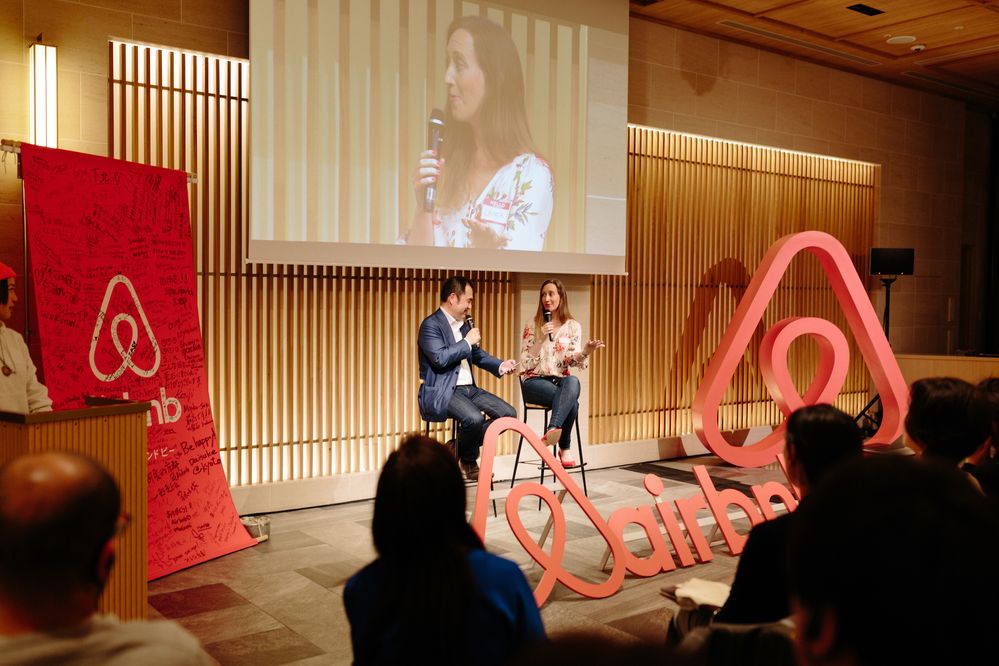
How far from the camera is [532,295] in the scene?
704 centimetres

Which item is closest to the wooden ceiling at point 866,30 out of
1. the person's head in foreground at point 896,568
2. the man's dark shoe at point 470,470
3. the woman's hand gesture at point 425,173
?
the woman's hand gesture at point 425,173

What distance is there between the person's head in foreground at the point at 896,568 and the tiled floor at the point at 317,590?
2259 mm

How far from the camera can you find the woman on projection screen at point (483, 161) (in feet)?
20.9

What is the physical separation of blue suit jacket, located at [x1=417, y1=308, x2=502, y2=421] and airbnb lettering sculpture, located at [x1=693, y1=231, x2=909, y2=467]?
1583mm

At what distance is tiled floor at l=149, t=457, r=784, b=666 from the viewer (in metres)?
3.68

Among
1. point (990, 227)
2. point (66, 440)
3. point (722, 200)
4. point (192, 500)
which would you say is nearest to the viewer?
point (66, 440)

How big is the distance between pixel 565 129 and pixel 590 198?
0.57 metres

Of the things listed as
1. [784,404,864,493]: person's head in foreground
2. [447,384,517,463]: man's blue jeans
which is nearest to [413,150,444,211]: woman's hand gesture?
[447,384,517,463]: man's blue jeans

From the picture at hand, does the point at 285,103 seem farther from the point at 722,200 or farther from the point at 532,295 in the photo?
the point at 722,200

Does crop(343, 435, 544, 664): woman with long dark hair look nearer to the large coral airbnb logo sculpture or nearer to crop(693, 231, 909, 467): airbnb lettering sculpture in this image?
the large coral airbnb logo sculpture

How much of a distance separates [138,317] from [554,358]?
2.84 m

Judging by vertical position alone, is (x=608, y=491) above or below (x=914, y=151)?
below

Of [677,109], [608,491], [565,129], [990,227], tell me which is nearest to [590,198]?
[565,129]

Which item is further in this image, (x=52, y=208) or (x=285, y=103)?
(x=285, y=103)
